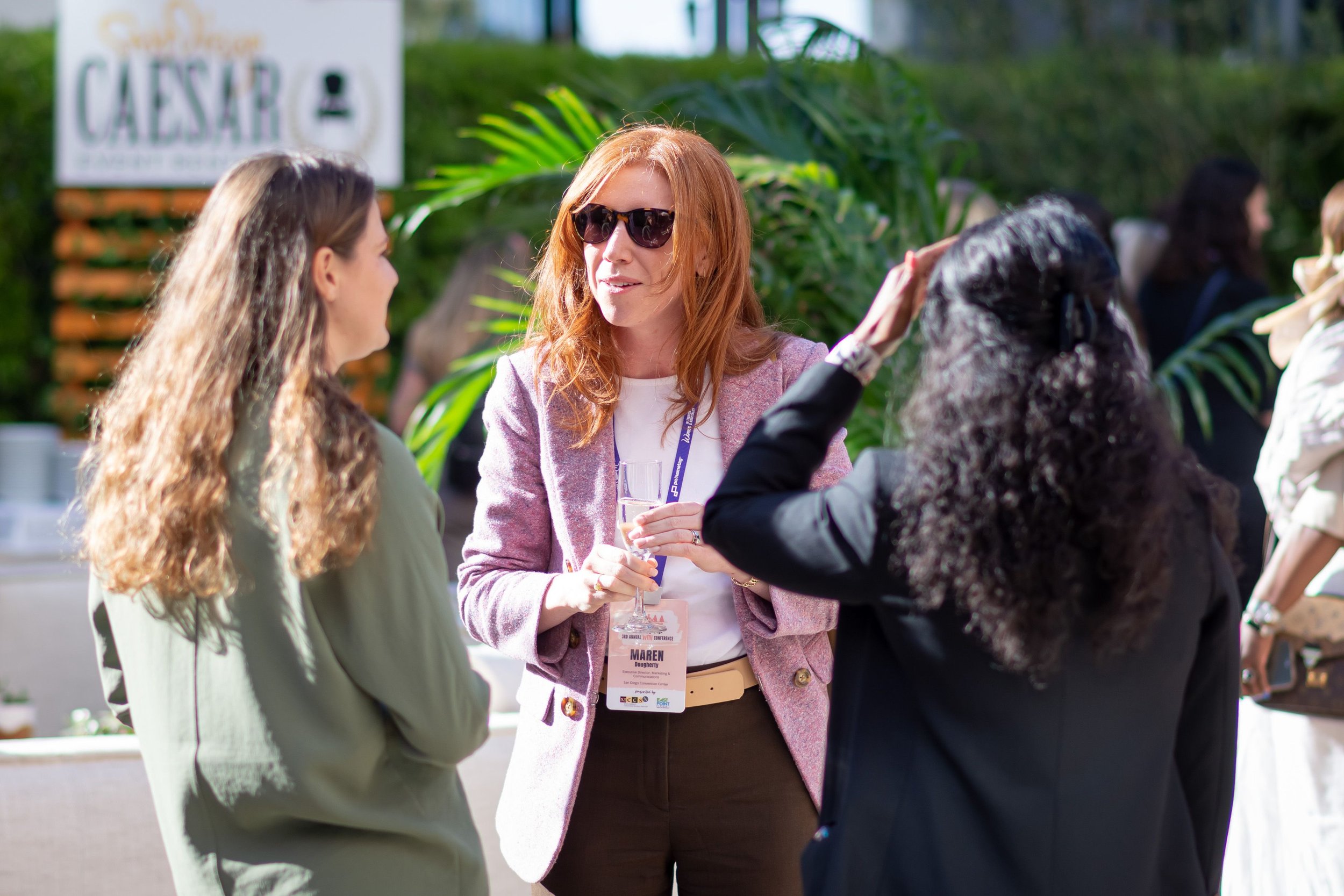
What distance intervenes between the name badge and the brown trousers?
6 centimetres

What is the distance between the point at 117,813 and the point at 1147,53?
24.5ft

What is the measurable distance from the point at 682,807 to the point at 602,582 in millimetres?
367

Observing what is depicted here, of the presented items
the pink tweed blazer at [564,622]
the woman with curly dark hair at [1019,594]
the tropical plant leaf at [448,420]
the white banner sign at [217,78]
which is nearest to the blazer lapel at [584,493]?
the pink tweed blazer at [564,622]

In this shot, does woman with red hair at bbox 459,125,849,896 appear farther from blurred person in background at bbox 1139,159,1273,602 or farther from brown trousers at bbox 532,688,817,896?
blurred person in background at bbox 1139,159,1273,602

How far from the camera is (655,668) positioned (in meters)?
1.82

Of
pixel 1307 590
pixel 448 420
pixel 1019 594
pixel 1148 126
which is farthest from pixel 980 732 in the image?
pixel 1148 126

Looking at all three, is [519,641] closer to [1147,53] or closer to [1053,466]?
[1053,466]

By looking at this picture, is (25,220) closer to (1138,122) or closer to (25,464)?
(25,464)

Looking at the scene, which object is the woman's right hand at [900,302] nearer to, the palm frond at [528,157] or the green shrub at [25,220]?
the palm frond at [528,157]

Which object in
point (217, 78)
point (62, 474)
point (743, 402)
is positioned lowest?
point (62, 474)

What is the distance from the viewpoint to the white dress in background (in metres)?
2.53

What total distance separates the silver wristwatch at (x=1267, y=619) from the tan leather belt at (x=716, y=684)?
1.23 meters

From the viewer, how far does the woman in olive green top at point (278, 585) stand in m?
1.45

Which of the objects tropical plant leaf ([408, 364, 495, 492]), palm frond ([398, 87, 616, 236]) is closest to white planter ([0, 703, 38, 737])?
tropical plant leaf ([408, 364, 495, 492])
